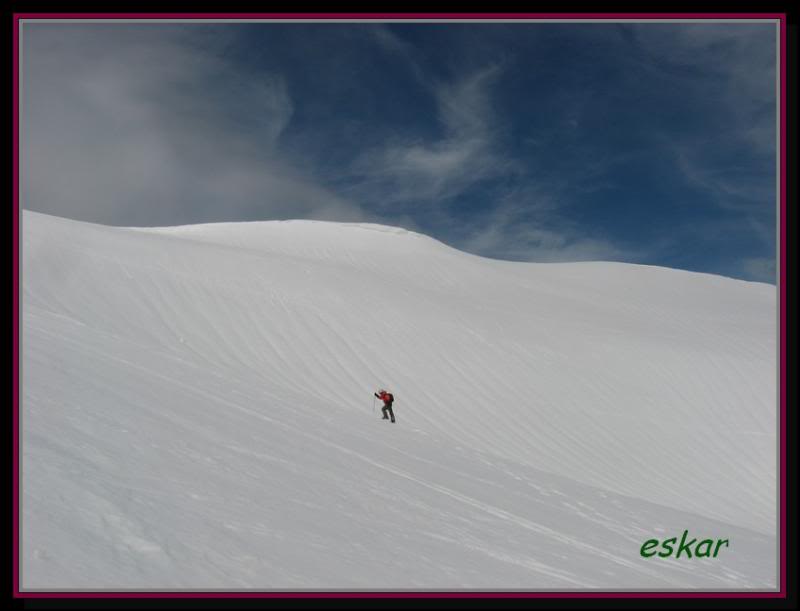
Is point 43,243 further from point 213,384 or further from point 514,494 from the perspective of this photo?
point 514,494

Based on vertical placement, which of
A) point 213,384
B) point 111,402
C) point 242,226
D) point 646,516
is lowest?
point 646,516

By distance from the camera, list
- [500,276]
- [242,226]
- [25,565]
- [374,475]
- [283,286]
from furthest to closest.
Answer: [242,226]
[500,276]
[283,286]
[374,475]
[25,565]

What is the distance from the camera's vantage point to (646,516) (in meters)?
7.68

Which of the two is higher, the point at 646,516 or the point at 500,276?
the point at 500,276

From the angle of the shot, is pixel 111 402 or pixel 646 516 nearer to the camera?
pixel 111 402

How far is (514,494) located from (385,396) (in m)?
3.74

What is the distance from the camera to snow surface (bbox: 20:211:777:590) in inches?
145

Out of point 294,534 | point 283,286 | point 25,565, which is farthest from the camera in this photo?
point 283,286

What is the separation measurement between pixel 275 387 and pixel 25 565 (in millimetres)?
7137

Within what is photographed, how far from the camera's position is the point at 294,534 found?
393cm

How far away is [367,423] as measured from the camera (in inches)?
369

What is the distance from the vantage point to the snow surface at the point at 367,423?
12.1ft

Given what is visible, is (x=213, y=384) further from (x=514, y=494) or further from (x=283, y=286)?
(x=283, y=286)

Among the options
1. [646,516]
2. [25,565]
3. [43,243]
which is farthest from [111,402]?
[43,243]
